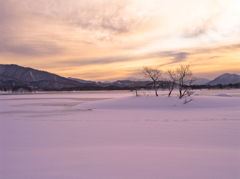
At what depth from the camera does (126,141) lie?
6.35 metres

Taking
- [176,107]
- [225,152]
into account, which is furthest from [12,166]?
[176,107]

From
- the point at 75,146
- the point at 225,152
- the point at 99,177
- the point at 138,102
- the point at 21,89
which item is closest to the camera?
the point at 99,177

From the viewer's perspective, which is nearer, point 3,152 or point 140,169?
point 140,169

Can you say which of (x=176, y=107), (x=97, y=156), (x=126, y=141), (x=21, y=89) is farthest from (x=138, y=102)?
(x=21, y=89)

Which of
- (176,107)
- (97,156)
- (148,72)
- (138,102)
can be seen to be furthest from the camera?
(148,72)

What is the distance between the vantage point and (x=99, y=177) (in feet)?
11.9

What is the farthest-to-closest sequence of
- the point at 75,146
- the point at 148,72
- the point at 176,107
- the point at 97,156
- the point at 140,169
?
the point at 148,72, the point at 176,107, the point at 75,146, the point at 97,156, the point at 140,169

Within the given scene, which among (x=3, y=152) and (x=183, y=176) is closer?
(x=183, y=176)

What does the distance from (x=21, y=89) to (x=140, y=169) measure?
13180cm

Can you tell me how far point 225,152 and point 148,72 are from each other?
2056 centimetres

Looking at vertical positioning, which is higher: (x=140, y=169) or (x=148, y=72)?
(x=148, y=72)

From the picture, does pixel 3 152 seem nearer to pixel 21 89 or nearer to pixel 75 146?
pixel 75 146

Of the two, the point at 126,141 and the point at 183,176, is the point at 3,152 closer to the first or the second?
the point at 126,141

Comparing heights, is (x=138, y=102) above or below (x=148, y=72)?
below
